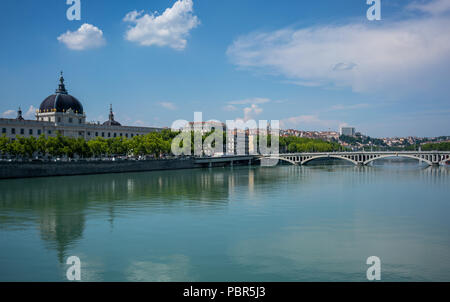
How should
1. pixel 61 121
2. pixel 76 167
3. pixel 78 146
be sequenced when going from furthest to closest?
pixel 61 121 → pixel 78 146 → pixel 76 167

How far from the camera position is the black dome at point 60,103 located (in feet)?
265

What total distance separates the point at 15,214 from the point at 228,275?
644 inches

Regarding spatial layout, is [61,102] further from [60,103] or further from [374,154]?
[374,154]

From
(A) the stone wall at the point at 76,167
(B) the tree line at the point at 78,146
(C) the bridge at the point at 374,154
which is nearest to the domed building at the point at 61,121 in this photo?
(B) the tree line at the point at 78,146

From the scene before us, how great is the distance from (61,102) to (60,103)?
0.35 metres

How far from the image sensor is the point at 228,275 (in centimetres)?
1317

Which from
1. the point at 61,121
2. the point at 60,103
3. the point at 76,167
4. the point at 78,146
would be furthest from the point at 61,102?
the point at 76,167

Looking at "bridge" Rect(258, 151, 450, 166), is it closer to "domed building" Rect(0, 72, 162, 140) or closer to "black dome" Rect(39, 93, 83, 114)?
"domed building" Rect(0, 72, 162, 140)

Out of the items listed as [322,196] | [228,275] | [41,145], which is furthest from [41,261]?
[41,145]

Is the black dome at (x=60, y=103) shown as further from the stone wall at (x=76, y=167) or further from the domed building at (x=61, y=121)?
the stone wall at (x=76, y=167)

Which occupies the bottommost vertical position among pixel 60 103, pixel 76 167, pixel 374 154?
pixel 76 167

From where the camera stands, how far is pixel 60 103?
80938 millimetres
